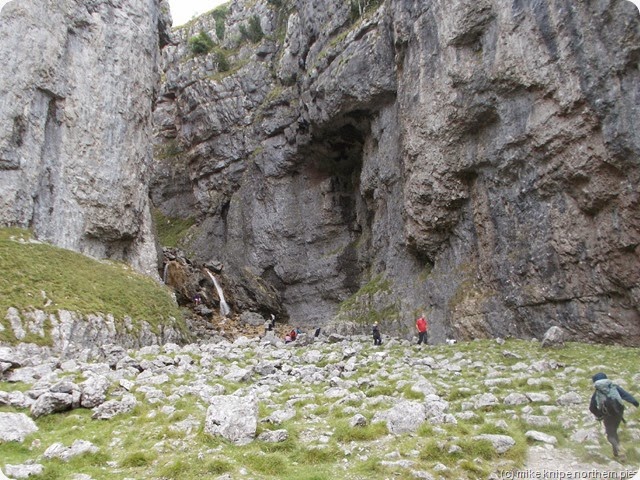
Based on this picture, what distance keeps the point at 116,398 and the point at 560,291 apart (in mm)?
21358

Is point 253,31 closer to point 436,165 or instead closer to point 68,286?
point 436,165

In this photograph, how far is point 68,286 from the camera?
1141 inches

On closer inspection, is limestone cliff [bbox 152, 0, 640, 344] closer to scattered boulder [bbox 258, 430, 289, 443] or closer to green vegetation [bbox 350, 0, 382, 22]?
green vegetation [bbox 350, 0, 382, 22]

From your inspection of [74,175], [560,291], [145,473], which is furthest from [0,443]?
[74,175]

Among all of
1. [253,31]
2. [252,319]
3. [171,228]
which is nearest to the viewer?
[252,319]

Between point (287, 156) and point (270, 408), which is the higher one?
point (287, 156)

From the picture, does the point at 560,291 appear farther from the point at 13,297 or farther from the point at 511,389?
the point at 13,297

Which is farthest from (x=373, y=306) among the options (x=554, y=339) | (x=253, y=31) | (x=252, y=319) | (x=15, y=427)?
(x=253, y=31)

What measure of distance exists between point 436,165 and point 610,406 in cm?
2556

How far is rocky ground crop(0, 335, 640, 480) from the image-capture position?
9.02m

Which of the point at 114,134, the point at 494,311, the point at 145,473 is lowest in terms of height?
the point at 145,473

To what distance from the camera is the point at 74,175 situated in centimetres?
3812

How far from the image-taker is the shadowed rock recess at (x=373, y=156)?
77.9ft

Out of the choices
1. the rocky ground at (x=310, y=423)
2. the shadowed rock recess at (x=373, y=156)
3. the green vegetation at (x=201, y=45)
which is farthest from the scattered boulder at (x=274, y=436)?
the green vegetation at (x=201, y=45)
